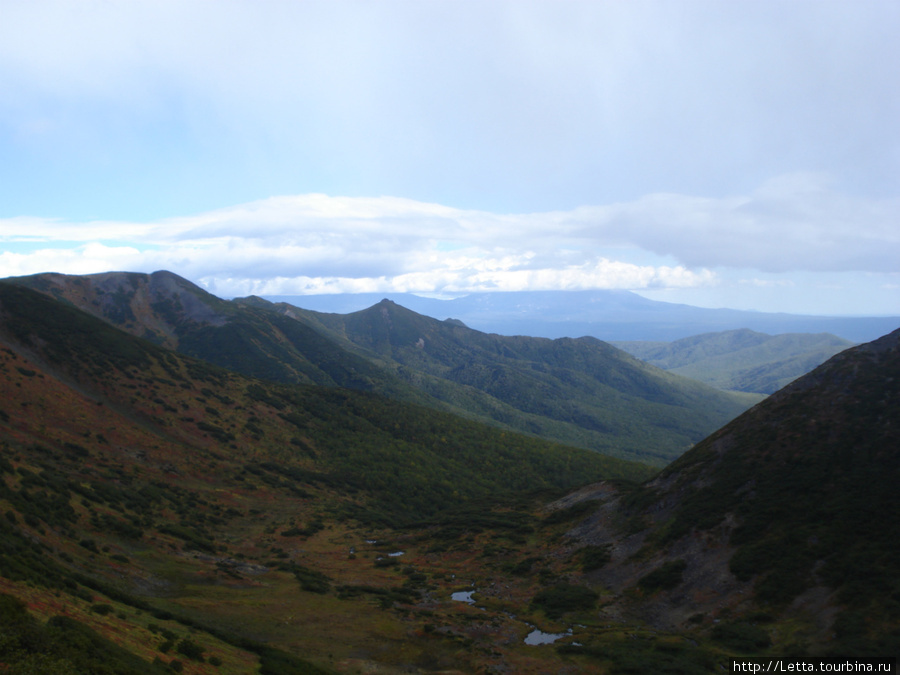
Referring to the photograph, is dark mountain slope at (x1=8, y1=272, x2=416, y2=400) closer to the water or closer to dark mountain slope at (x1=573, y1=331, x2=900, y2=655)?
the water

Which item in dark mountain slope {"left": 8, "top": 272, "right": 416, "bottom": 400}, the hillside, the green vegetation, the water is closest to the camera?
the hillside

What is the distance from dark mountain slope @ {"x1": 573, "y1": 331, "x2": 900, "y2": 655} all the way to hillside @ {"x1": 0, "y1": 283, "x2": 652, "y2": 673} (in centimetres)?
1758

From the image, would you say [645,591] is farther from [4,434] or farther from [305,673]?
[4,434]

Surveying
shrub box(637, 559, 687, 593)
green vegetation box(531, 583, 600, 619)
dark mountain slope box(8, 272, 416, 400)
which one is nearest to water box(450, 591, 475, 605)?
green vegetation box(531, 583, 600, 619)

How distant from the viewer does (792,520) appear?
3994 centimetres

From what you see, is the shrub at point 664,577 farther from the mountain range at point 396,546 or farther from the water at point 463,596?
the water at point 463,596

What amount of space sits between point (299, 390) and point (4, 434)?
246 ft

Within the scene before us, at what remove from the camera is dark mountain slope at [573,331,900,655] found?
3098 cm

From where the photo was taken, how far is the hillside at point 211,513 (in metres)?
23.7

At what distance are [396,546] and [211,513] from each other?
80.6 feet

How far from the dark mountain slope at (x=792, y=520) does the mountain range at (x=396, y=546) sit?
0.20m

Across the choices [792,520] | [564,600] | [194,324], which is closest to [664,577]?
[564,600]

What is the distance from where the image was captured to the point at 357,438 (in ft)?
366

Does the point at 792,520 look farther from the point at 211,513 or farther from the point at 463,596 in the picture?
the point at 211,513
